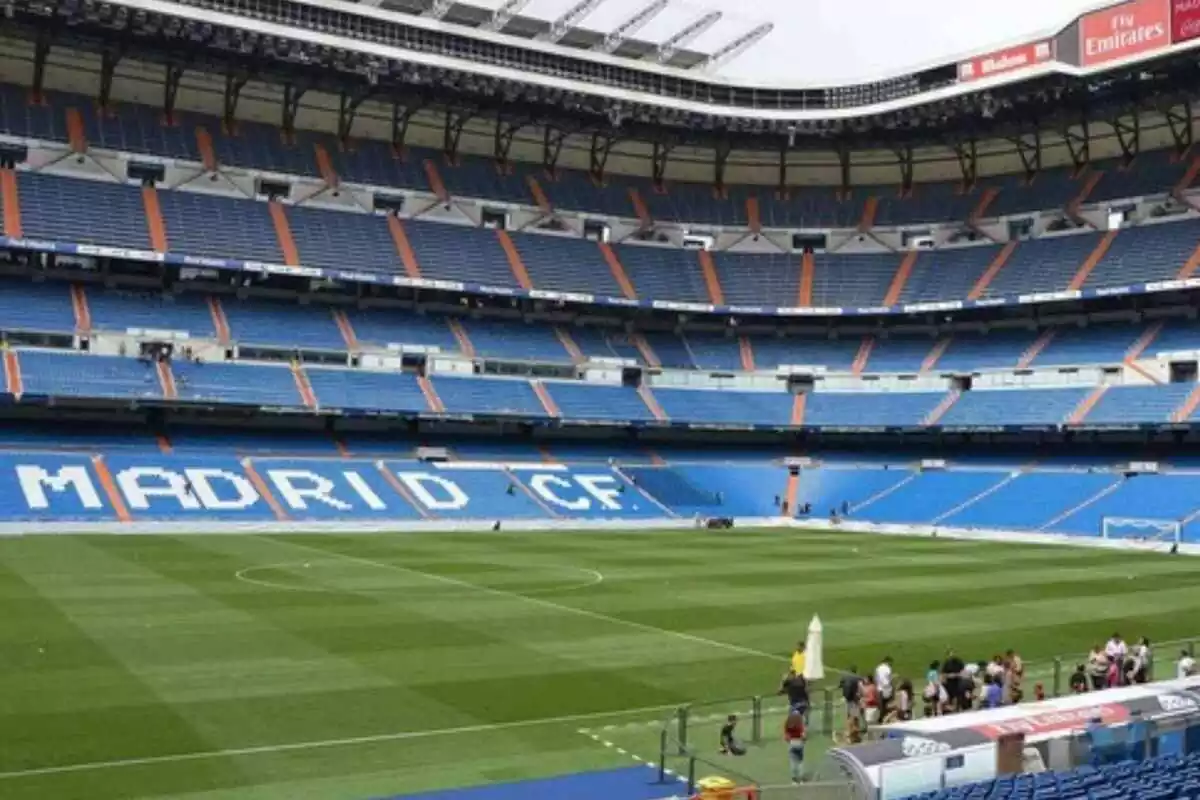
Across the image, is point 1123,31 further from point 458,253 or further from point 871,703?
point 871,703

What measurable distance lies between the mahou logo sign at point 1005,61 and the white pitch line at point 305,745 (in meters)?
53.1

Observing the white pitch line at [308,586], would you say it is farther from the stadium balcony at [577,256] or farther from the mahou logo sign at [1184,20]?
the mahou logo sign at [1184,20]

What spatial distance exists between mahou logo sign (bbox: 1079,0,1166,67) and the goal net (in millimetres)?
23988

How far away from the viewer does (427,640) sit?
25281 millimetres

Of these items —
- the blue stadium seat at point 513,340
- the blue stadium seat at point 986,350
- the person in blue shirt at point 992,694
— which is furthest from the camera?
the blue stadium seat at point 986,350

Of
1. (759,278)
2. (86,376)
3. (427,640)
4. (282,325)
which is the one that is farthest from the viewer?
(759,278)

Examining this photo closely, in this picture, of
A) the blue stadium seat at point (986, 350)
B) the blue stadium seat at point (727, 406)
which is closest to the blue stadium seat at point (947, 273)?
the blue stadium seat at point (986, 350)

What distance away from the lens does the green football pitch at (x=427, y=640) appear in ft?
55.0

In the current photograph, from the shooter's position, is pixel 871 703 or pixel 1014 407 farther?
pixel 1014 407

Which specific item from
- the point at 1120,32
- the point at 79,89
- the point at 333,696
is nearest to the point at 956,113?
the point at 1120,32

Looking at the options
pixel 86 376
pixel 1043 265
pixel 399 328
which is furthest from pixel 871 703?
pixel 1043 265

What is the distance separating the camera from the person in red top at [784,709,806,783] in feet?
52.7

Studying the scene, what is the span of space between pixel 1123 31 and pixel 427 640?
51.8 m

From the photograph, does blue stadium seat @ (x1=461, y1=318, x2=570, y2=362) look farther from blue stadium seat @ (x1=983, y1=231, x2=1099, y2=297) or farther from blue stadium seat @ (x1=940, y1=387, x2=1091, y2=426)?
blue stadium seat @ (x1=983, y1=231, x2=1099, y2=297)
